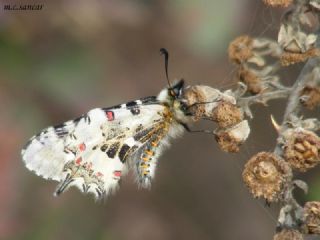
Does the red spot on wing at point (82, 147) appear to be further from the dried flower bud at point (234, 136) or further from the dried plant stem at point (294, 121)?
the dried plant stem at point (294, 121)

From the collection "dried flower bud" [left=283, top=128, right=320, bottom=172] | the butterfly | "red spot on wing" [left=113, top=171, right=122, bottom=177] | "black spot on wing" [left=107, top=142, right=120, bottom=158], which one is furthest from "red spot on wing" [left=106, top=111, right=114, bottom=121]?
"dried flower bud" [left=283, top=128, right=320, bottom=172]

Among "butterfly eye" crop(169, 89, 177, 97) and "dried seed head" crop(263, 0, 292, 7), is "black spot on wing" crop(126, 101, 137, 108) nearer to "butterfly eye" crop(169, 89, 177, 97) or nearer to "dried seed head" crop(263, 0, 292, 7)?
"butterfly eye" crop(169, 89, 177, 97)

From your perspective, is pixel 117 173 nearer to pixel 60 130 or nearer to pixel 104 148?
pixel 104 148

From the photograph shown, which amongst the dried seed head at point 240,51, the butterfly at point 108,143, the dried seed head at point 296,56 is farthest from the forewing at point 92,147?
the dried seed head at point 296,56

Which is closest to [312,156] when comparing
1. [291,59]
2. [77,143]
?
[291,59]

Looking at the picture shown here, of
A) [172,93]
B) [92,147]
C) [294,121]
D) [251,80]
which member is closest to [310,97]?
[294,121]

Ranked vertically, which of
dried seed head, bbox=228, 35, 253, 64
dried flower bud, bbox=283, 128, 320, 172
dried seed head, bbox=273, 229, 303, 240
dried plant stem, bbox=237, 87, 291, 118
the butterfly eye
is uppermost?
dried seed head, bbox=228, 35, 253, 64

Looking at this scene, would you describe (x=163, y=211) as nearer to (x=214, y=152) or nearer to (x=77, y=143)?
(x=214, y=152)
